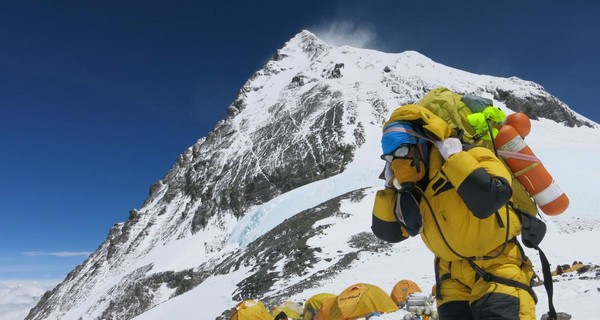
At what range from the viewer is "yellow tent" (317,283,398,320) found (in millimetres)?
12391

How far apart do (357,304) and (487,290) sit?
399 inches

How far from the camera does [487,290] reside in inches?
114

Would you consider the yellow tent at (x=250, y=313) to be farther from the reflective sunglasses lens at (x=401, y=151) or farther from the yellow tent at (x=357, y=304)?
the reflective sunglasses lens at (x=401, y=151)

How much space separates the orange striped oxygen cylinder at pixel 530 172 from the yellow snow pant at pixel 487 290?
0.47m

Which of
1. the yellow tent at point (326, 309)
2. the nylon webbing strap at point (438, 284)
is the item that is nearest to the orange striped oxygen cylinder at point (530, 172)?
the nylon webbing strap at point (438, 284)

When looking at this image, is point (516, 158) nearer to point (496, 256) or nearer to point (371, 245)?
point (496, 256)

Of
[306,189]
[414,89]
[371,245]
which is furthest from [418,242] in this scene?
[414,89]

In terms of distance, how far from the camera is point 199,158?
252 ft

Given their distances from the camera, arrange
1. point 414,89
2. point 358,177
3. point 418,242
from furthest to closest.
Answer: point 414,89
point 358,177
point 418,242

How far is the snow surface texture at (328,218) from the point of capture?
68.7 ft

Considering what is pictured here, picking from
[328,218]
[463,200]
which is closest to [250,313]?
[463,200]

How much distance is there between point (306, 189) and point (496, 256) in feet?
147

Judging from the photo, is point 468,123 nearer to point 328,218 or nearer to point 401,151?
point 401,151

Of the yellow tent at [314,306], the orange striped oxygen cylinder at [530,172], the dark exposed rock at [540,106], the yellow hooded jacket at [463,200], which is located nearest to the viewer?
the yellow hooded jacket at [463,200]
